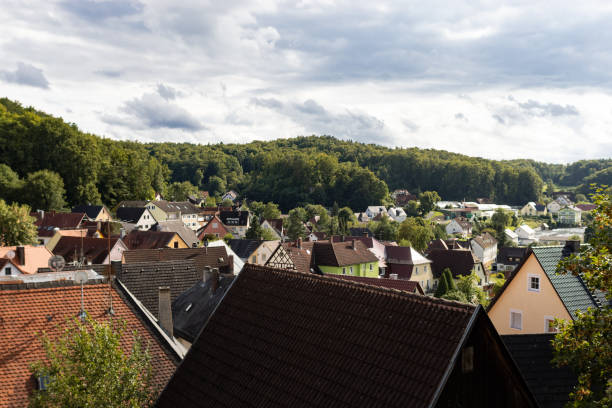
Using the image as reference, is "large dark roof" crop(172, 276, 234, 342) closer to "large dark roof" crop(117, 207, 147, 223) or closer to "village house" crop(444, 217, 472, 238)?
"large dark roof" crop(117, 207, 147, 223)

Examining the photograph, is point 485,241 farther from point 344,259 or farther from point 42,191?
point 42,191

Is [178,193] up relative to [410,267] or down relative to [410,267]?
up

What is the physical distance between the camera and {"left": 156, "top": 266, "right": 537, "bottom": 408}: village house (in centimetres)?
854

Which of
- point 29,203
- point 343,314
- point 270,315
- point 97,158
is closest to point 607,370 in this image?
point 343,314

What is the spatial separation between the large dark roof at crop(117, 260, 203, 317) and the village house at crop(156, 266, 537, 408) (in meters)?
12.1

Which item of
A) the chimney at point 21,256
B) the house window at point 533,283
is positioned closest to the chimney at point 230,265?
the chimney at point 21,256

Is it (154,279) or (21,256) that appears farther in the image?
(21,256)

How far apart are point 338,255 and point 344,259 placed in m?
0.71

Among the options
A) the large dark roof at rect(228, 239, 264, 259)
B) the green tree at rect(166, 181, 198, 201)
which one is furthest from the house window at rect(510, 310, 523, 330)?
the green tree at rect(166, 181, 198, 201)

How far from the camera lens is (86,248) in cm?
4944

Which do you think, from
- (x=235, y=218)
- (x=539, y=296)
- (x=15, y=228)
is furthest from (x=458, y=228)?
(x=539, y=296)

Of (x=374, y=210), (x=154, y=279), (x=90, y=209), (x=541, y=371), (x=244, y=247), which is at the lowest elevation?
(x=374, y=210)

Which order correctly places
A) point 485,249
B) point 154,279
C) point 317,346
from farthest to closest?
point 485,249 < point 154,279 < point 317,346

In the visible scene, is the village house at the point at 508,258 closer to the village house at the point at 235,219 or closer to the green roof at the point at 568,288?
the village house at the point at 235,219
